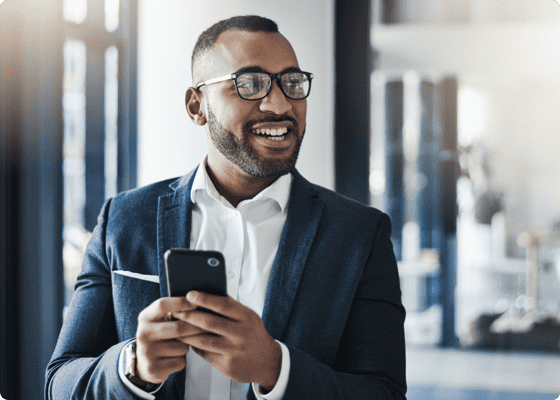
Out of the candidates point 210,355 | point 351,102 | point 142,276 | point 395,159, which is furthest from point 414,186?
point 210,355

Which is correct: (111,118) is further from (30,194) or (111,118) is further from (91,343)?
(91,343)

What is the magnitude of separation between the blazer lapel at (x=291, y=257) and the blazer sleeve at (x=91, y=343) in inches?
Answer: 14.0

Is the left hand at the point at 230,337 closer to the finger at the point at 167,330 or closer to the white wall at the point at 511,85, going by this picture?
the finger at the point at 167,330

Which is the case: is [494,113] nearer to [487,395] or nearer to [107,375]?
[487,395]

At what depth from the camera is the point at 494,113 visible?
10.0 feet

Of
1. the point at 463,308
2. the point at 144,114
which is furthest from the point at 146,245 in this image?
the point at 463,308

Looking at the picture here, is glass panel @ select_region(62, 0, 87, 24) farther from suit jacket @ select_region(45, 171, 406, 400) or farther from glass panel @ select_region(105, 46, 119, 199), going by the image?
suit jacket @ select_region(45, 171, 406, 400)

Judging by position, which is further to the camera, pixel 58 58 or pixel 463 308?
pixel 463 308

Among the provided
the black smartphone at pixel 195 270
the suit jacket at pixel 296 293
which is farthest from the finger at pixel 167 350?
the suit jacket at pixel 296 293

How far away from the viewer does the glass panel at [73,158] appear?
2.17 m

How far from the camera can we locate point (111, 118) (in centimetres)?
234

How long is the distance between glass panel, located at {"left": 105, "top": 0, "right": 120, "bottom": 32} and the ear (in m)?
1.19

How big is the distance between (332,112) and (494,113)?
1306 mm

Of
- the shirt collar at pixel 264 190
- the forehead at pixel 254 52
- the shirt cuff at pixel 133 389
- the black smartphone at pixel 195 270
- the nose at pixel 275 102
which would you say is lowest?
the shirt cuff at pixel 133 389
